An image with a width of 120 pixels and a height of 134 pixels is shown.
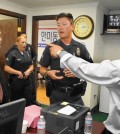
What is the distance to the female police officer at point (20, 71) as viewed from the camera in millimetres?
3455

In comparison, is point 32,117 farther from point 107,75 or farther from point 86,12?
point 86,12

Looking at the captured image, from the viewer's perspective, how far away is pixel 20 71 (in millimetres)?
3508

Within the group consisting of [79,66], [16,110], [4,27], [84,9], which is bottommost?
[16,110]

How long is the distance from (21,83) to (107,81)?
256cm

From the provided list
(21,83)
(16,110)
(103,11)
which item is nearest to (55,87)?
(16,110)

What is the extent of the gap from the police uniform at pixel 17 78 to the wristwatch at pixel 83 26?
118 cm

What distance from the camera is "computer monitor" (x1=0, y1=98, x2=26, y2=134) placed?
85 centimetres

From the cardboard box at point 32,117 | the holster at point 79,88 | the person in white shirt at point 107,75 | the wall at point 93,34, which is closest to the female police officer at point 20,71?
the wall at point 93,34

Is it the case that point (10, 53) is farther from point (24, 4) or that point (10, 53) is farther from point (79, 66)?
point (79, 66)

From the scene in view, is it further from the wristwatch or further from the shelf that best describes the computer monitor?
the shelf

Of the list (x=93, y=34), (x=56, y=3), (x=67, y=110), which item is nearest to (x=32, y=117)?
(x=67, y=110)

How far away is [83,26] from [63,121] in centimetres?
286

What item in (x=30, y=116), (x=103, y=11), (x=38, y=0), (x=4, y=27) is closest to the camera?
(x=30, y=116)

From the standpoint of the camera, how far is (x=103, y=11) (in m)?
4.19
